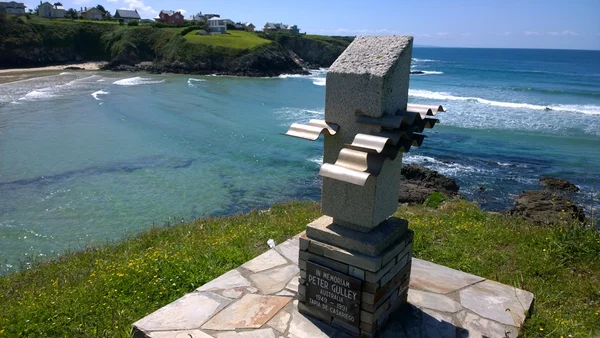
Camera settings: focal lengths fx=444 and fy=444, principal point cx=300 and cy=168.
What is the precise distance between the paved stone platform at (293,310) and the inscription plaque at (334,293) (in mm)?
204

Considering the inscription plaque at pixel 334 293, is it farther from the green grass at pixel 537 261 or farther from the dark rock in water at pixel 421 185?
the dark rock in water at pixel 421 185

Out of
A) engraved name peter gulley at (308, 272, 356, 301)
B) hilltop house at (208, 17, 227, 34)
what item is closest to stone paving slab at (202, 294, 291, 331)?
engraved name peter gulley at (308, 272, 356, 301)

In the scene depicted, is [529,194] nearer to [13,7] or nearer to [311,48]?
[311,48]

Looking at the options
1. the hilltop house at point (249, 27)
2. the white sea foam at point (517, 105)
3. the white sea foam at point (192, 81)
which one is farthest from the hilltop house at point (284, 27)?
the white sea foam at point (517, 105)

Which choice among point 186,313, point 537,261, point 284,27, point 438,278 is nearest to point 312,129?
point 186,313

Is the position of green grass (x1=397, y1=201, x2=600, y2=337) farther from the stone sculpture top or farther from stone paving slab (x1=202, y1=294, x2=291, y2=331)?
stone paving slab (x1=202, y1=294, x2=291, y2=331)

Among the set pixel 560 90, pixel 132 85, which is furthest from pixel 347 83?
pixel 560 90

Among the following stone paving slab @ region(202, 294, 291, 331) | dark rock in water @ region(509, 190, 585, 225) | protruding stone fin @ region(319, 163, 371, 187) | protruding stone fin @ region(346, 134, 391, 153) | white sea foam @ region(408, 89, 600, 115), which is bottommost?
dark rock in water @ region(509, 190, 585, 225)

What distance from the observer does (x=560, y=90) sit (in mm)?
49625

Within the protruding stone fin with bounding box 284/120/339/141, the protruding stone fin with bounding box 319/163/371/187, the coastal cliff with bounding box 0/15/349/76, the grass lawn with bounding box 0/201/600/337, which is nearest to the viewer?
the protruding stone fin with bounding box 319/163/371/187

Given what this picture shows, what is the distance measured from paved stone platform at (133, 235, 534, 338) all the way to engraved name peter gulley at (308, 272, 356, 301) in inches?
15.5

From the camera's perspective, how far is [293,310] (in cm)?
491

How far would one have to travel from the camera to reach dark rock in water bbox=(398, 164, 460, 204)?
15.2 metres

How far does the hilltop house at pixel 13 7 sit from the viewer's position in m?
93.6
